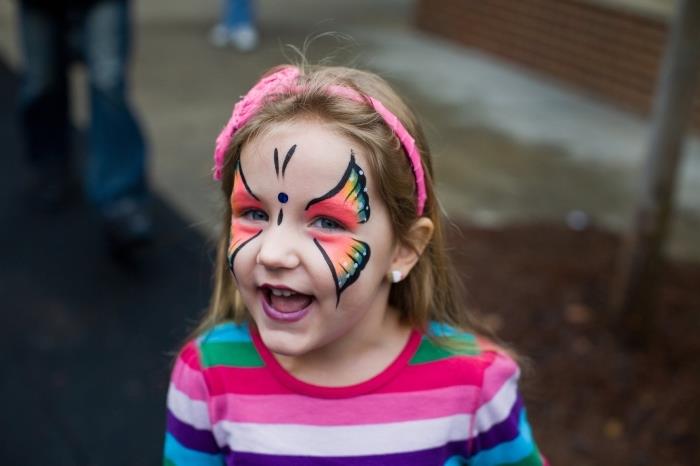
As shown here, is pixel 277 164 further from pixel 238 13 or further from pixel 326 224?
pixel 238 13

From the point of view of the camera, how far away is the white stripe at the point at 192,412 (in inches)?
72.0

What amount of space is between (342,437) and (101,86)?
303cm

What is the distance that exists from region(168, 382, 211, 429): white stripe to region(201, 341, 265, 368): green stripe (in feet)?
0.24

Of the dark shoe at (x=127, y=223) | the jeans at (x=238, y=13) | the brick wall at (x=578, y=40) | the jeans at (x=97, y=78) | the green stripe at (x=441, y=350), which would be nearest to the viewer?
the green stripe at (x=441, y=350)

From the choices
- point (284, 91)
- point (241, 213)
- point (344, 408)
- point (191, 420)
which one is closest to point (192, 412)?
point (191, 420)

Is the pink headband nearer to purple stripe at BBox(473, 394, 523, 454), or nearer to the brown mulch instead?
purple stripe at BBox(473, 394, 523, 454)

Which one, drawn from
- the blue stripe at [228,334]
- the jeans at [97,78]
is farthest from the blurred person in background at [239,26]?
the blue stripe at [228,334]

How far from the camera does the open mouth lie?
1663mm

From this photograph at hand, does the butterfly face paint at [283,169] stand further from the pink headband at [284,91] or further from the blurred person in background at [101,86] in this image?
the blurred person in background at [101,86]

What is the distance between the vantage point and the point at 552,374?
3.82 metres

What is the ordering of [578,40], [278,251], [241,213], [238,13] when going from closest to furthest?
[278,251]
[241,213]
[578,40]
[238,13]

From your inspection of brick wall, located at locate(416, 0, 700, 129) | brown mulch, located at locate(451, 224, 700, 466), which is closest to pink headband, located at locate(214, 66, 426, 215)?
brown mulch, located at locate(451, 224, 700, 466)

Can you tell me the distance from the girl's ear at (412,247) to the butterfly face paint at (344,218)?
0.14 meters

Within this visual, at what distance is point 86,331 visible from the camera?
418 cm
